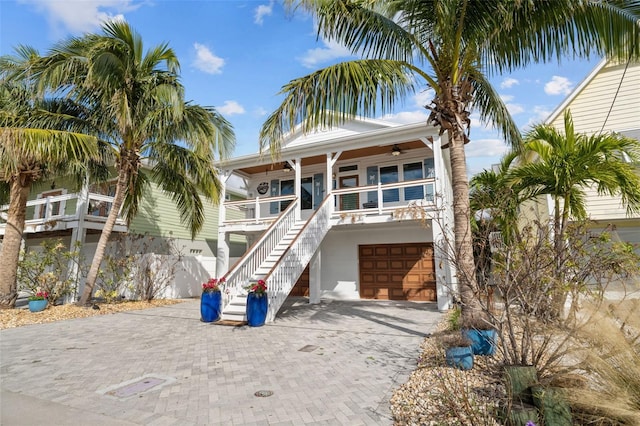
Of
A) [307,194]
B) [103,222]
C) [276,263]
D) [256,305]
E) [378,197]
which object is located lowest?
[256,305]

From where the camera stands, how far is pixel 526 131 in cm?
834

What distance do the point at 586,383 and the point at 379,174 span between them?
1096 centimetres

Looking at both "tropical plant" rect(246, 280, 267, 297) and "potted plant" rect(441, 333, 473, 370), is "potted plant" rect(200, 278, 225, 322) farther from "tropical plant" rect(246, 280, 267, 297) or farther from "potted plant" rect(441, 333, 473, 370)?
"potted plant" rect(441, 333, 473, 370)

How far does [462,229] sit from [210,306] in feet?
21.8

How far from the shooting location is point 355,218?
11.2m

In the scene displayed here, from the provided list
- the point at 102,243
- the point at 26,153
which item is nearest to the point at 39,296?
the point at 102,243

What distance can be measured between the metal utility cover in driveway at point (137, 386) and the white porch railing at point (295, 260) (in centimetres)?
400

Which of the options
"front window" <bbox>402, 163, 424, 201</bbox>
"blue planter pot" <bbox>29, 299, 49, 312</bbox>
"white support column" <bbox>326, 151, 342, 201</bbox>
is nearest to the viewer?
"blue planter pot" <bbox>29, 299, 49, 312</bbox>

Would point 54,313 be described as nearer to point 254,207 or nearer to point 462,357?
point 254,207

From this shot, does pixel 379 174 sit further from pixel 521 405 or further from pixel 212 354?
pixel 521 405

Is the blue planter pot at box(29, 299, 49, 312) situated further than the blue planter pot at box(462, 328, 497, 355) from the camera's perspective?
Yes

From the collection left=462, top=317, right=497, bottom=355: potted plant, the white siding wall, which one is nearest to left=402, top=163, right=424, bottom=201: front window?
the white siding wall

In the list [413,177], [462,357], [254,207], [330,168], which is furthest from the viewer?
[254,207]

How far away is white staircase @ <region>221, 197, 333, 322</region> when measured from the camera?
8.72 metres
